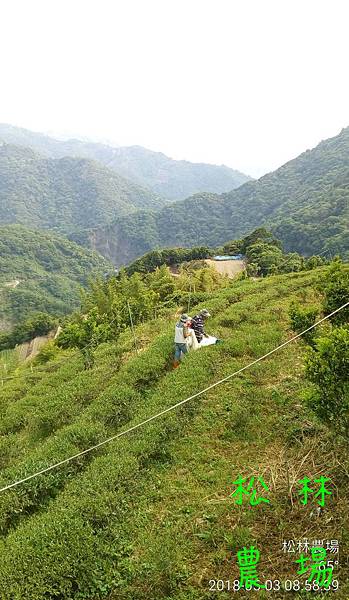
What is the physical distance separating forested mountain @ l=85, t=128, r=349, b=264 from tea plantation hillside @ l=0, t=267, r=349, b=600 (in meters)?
54.4

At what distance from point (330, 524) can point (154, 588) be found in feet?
6.67

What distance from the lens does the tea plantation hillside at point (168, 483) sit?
4340 mm

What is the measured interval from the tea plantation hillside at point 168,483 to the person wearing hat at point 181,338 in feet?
1.31

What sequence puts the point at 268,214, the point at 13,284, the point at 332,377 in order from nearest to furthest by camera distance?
the point at 332,377 < the point at 13,284 < the point at 268,214

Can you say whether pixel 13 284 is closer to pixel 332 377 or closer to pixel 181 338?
pixel 181 338

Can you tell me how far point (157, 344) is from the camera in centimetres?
1113

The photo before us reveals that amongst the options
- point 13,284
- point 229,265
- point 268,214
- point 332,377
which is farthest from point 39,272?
point 332,377

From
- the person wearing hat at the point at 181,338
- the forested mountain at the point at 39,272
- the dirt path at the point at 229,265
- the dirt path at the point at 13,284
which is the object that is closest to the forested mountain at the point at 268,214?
the dirt path at the point at 229,265

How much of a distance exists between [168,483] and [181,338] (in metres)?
4.31

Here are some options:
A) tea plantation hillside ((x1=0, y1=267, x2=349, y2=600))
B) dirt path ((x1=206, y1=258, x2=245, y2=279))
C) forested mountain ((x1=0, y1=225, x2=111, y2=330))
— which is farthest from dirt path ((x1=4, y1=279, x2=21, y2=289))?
Answer: tea plantation hillside ((x1=0, y1=267, x2=349, y2=600))

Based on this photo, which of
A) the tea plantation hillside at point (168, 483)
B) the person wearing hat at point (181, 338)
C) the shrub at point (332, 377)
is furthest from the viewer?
the person wearing hat at point (181, 338)

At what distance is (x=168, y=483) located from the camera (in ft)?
19.2

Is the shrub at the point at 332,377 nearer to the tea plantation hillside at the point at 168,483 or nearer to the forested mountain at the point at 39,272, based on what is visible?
the tea plantation hillside at the point at 168,483

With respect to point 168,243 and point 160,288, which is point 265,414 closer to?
point 160,288
